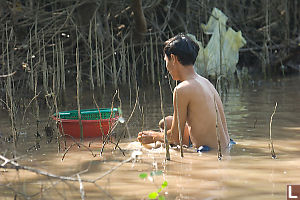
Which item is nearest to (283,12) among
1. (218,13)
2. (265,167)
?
(218,13)

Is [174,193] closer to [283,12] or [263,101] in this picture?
[263,101]

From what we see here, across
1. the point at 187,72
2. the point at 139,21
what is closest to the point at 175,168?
the point at 187,72

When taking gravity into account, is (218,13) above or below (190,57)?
above

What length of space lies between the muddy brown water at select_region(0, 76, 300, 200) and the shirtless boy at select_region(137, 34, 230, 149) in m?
0.15

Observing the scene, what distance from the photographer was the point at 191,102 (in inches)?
160

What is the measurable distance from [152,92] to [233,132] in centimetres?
328

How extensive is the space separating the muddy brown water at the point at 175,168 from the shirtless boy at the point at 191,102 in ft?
0.48

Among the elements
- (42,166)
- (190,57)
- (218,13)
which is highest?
(218,13)

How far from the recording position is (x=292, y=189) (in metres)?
2.96

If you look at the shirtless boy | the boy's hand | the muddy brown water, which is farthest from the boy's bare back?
the boy's hand

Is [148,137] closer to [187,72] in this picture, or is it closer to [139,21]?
[187,72]

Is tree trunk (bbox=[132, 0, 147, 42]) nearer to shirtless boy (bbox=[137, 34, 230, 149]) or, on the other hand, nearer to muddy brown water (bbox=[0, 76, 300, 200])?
muddy brown water (bbox=[0, 76, 300, 200])

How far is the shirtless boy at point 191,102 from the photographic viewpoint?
4.05 m

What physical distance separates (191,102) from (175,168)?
0.67m
